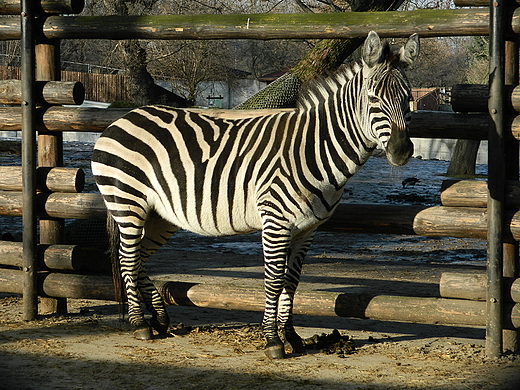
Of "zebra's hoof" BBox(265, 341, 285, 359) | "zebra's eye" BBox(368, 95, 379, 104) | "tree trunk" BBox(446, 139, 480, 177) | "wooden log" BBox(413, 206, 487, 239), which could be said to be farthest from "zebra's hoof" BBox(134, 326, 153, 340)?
"tree trunk" BBox(446, 139, 480, 177)

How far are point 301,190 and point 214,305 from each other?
53.2 inches

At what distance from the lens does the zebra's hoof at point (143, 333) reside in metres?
5.11

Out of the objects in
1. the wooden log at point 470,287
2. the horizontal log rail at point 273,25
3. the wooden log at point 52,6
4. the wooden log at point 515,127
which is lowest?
the wooden log at point 470,287

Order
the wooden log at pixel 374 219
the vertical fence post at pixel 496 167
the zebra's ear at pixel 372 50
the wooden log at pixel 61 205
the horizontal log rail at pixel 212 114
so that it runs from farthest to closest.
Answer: the wooden log at pixel 61 205, the wooden log at pixel 374 219, the horizontal log rail at pixel 212 114, the vertical fence post at pixel 496 167, the zebra's ear at pixel 372 50

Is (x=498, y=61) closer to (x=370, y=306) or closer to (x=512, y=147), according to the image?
(x=512, y=147)

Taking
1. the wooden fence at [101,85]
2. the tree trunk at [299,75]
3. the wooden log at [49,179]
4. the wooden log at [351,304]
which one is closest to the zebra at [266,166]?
the wooden log at [351,304]

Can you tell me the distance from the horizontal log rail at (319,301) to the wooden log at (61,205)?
54cm

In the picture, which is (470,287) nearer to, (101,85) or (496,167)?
(496,167)

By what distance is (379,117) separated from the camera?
4309 millimetres

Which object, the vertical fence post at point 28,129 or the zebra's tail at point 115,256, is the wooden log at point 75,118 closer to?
the vertical fence post at point 28,129

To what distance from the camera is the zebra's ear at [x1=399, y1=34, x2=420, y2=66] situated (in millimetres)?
4348

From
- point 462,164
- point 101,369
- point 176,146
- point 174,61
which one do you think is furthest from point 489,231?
point 174,61

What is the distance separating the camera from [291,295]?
488 centimetres

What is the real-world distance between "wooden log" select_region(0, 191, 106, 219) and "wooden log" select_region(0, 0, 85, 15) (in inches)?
62.7
